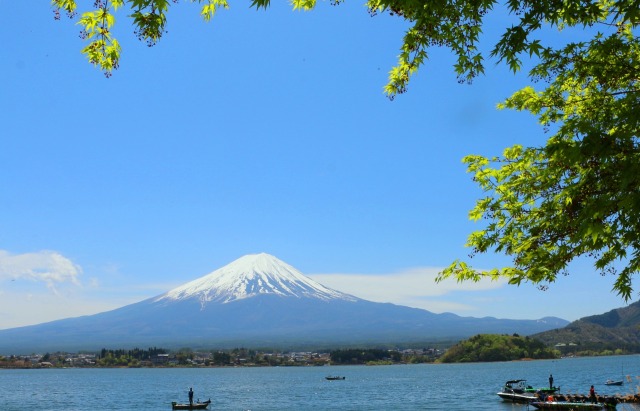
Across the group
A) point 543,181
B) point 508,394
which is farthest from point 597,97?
point 508,394

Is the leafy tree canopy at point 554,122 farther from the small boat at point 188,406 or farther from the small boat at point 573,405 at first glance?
the small boat at point 188,406

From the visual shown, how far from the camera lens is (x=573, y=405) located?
54.3 metres

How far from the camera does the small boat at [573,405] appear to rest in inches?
2023

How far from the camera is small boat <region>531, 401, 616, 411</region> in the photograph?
169ft

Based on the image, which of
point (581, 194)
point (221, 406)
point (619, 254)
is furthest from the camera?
point (221, 406)

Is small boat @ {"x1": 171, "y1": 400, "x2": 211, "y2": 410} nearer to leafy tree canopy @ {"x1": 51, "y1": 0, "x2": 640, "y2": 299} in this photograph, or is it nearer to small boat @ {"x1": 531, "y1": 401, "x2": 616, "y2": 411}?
small boat @ {"x1": 531, "y1": 401, "x2": 616, "y2": 411}

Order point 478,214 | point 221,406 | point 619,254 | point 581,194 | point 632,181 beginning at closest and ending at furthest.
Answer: point 632,181 < point 581,194 < point 619,254 < point 478,214 < point 221,406

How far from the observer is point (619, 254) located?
402 inches

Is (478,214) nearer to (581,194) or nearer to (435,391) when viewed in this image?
(581,194)

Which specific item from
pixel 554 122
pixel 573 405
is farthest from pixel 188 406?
pixel 554 122

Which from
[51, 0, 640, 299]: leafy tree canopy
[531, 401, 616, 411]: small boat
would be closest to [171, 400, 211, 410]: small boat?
[531, 401, 616, 411]: small boat

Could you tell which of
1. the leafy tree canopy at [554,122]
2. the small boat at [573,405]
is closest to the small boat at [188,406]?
the small boat at [573,405]

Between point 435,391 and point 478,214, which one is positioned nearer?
point 478,214

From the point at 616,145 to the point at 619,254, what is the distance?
2.53 metres
